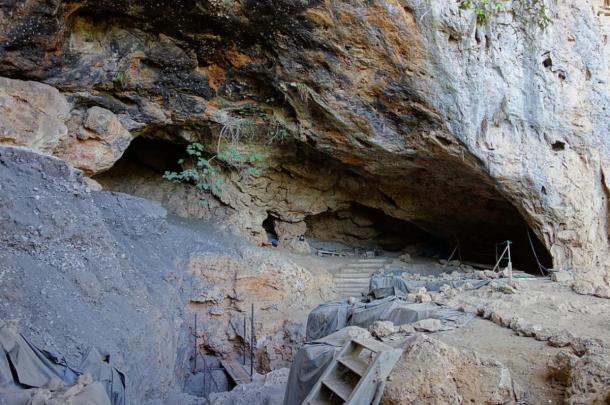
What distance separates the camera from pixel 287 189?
13492 millimetres

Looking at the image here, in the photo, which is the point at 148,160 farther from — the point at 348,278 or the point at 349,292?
the point at 349,292

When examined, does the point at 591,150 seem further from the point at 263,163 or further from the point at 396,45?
the point at 263,163

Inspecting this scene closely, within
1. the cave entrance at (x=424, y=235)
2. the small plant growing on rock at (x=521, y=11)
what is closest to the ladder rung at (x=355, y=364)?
the small plant growing on rock at (x=521, y=11)

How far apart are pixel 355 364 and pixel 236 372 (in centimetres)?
634

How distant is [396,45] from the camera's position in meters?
8.39

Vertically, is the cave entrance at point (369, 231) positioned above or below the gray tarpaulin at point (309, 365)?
below

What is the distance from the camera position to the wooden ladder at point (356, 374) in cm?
355

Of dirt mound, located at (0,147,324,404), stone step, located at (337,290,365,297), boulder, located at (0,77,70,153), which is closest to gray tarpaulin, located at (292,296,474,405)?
dirt mound, located at (0,147,324,404)

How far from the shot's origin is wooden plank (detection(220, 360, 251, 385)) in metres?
9.12

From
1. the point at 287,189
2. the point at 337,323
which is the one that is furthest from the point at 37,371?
the point at 287,189

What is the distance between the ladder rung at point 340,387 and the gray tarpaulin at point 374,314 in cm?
245

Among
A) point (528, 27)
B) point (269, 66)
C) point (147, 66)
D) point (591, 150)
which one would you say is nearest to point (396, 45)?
point (269, 66)

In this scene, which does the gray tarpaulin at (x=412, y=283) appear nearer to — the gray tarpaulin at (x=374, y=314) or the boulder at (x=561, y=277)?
the boulder at (x=561, y=277)

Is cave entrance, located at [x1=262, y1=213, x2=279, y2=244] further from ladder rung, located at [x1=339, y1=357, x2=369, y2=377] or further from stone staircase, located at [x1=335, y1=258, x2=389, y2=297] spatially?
ladder rung, located at [x1=339, y1=357, x2=369, y2=377]
